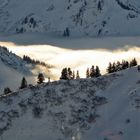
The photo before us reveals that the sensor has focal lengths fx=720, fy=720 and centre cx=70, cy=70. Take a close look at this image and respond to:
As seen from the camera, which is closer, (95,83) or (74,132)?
(74,132)

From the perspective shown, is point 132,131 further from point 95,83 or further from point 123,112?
point 95,83

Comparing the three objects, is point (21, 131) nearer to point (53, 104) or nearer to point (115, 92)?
point (53, 104)

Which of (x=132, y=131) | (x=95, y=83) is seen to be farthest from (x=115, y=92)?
(x=132, y=131)

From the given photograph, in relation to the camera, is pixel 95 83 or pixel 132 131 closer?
pixel 132 131

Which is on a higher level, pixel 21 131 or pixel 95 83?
pixel 95 83

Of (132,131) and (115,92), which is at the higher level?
(115,92)

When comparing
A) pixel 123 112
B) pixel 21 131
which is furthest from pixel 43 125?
pixel 123 112
